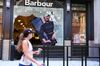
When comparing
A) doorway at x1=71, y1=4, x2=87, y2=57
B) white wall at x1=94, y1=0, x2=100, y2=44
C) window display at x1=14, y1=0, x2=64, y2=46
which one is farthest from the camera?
doorway at x1=71, y1=4, x2=87, y2=57

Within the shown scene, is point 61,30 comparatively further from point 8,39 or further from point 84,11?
point 8,39

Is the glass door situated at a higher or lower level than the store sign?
lower

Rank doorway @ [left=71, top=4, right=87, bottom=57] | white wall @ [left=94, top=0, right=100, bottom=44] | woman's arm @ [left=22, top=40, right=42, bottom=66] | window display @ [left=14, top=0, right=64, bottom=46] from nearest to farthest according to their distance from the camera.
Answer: woman's arm @ [left=22, top=40, right=42, bottom=66]
white wall @ [left=94, top=0, right=100, bottom=44]
window display @ [left=14, top=0, right=64, bottom=46]
doorway @ [left=71, top=4, right=87, bottom=57]

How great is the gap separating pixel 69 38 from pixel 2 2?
440 centimetres

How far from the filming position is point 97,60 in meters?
11.9

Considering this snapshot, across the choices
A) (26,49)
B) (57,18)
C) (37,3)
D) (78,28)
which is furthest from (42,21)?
(26,49)

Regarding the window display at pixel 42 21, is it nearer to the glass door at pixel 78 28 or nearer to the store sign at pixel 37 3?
the store sign at pixel 37 3

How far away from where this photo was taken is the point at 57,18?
18016 mm

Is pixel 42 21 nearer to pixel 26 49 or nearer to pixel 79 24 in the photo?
pixel 79 24

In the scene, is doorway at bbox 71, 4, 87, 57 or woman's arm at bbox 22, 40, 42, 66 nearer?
woman's arm at bbox 22, 40, 42, 66

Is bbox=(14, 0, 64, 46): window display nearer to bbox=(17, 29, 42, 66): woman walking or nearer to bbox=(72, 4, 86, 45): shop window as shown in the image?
bbox=(72, 4, 86, 45): shop window

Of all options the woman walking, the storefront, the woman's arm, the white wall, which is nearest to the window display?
the storefront

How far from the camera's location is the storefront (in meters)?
17.4

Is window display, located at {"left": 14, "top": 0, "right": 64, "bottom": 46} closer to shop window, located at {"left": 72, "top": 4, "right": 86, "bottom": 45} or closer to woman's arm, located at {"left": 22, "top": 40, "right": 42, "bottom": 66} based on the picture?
shop window, located at {"left": 72, "top": 4, "right": 86, "bottom": 45}
